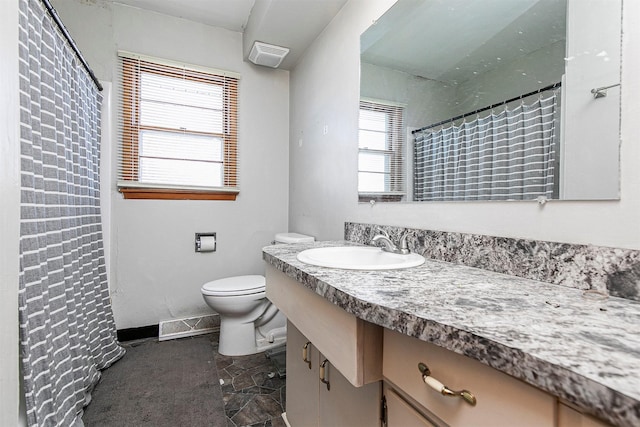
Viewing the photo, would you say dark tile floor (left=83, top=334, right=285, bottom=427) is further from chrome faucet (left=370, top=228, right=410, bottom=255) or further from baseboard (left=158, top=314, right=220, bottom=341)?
chrome faucet (left=370, top=228, right=410, bottom=255)

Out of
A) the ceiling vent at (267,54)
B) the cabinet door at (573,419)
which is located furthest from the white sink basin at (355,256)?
the ceiling vent at (267,54)

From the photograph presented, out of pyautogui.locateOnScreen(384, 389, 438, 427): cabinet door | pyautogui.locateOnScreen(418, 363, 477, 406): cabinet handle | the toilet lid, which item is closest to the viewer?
pyautogui.locateOnScreen(418, 363, 477, 406): cabinet handle

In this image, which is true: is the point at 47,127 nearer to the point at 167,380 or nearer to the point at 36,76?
the point at 36,76

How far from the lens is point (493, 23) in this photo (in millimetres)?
1007

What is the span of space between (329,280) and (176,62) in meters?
2.38

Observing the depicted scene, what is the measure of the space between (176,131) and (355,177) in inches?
61.1

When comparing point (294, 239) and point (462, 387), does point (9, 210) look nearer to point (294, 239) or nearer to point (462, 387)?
point (462, 387)

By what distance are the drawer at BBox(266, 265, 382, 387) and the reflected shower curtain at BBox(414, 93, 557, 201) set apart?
63 cm

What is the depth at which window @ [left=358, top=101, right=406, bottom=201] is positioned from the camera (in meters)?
1.41

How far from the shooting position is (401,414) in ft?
2.10

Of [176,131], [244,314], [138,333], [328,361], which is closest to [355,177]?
[328,361]

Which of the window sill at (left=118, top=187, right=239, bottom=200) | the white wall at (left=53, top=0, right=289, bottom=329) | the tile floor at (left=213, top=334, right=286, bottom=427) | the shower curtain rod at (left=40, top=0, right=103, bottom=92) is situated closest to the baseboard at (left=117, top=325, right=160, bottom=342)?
the white wall at (left=53, top=0, right=289, bottom=329)

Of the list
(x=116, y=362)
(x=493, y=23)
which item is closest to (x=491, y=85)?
(x=493, y=23)

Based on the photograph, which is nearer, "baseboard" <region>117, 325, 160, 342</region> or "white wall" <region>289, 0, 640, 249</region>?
"white wall" <region>289, 0, 640, 249</region>
